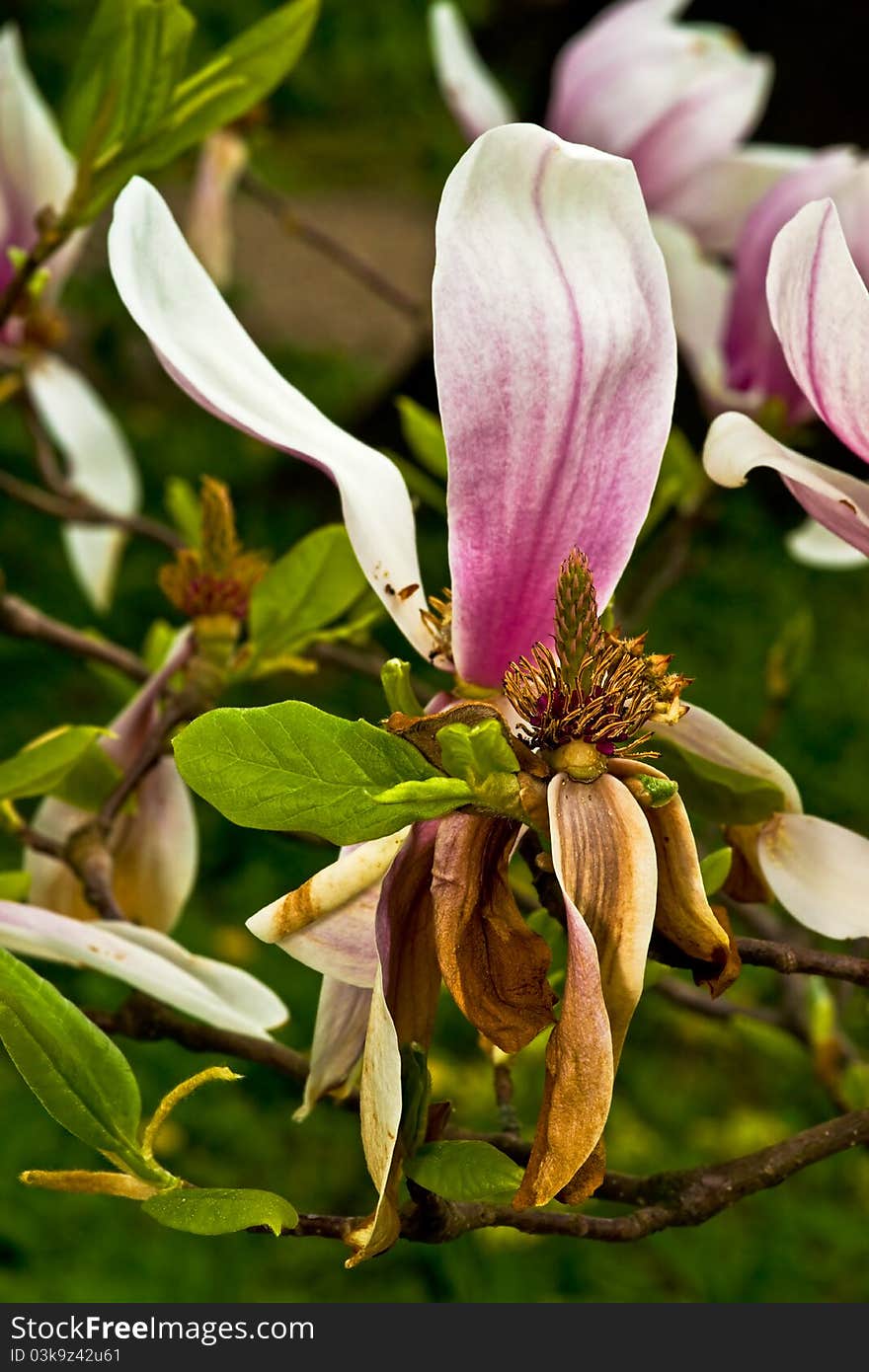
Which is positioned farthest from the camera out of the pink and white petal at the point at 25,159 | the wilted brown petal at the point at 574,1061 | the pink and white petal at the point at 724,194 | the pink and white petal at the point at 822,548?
the pink and white petal at the point at 724,194

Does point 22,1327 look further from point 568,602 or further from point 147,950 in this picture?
point 568,602

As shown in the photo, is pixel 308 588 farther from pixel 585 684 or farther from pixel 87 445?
pixel 87 445

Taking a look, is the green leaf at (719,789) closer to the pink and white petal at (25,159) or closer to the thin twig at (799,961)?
the thin twig at (799,961)

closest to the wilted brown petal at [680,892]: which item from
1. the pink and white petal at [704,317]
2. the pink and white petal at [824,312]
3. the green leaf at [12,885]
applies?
the pink and white petal at [824,312]

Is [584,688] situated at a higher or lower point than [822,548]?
higher

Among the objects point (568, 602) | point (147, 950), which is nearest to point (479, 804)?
point (568, 602)

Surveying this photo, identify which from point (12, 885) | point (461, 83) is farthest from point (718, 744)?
point (461, 83)
